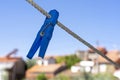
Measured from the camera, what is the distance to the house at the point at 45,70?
2391 inches

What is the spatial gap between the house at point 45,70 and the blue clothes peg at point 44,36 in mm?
56775

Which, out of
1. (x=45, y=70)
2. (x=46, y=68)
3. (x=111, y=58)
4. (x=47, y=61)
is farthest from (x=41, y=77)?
(x=47, y=61)

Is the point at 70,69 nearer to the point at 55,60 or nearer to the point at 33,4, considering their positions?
the point at 55,60

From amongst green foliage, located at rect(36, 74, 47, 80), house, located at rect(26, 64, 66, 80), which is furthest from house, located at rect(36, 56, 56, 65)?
green foliage, located at rect(36, 74, 47, 80)

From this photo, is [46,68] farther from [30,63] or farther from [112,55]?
[112,55]

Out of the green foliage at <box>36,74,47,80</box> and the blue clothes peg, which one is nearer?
the blue clothes peg

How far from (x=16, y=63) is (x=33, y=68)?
2.82 meters

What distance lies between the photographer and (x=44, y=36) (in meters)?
3.44

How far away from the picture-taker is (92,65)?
58344mm

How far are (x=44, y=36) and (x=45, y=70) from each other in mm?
59298

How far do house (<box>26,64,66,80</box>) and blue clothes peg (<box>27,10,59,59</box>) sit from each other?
2235 inches

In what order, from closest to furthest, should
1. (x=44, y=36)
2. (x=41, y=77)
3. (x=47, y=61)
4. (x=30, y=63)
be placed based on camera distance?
(x=44, y=36)
(x=41, y=77)
(x=30, y=63)
(x=47, y=61)

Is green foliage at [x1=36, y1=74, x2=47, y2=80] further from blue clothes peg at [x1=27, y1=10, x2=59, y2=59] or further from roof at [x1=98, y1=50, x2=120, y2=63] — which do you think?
blue clothes peg at [x1=27, y1=10, x2=59, y2=59]

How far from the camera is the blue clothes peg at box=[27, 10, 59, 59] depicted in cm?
341
